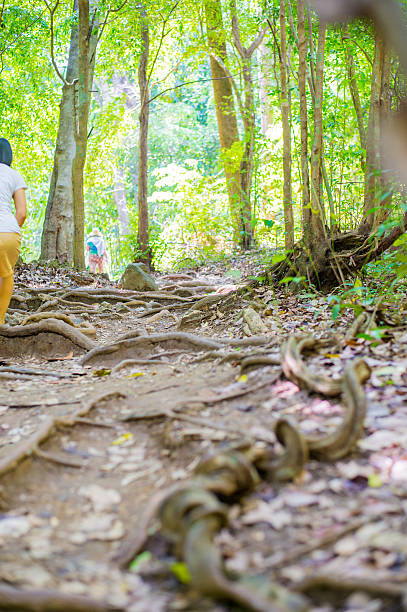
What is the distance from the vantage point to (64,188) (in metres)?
12.5

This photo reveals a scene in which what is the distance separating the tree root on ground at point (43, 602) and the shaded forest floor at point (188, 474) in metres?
0.07

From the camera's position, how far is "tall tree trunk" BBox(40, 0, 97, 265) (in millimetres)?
12266

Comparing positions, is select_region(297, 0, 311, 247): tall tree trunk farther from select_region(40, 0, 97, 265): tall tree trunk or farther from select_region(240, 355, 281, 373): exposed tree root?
select_region(40, 0, 97, 265): tall tree trunk

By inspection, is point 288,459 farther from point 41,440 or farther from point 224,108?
point 224,108

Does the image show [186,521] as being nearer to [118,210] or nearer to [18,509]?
[18,509]

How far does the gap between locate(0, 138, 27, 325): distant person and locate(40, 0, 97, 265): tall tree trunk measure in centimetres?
655

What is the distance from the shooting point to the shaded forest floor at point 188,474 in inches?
68.5

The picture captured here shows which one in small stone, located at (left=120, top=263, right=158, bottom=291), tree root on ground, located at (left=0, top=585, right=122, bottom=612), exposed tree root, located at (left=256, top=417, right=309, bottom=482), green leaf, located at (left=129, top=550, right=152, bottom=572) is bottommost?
green leaf, located at (left=129, top=550, right=152, bottom=572)

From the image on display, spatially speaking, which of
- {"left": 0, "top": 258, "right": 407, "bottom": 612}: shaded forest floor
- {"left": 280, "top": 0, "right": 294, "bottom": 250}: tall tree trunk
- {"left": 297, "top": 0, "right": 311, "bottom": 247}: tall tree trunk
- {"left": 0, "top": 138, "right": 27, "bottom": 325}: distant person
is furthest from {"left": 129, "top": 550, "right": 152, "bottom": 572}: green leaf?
{"left": 280, "top": 0, "right": 294, "bottom": 250}: tall tree trunk

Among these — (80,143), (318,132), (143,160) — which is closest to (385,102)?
(318,132)

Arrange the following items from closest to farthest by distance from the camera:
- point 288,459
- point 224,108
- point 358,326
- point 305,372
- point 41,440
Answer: point 288,459, point 41,440, point 305,372, point 358,326, point 224,108

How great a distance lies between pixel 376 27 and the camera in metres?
5.29

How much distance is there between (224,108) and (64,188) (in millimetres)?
4607

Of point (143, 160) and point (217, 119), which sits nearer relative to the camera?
point (143, 160)
